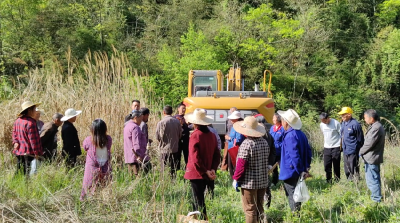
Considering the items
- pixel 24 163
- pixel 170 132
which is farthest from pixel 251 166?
pixel 24 163

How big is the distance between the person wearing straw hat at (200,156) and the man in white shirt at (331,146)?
376 cm

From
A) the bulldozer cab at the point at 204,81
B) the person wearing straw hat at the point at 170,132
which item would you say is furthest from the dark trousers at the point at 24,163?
the bulldozer cab at the point at 204,81

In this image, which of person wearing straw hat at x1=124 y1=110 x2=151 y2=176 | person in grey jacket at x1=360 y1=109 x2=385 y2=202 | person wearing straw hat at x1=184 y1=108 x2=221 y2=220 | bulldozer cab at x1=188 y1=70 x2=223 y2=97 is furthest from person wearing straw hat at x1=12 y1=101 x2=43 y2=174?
bulldozer cab at x1=188 y1=70 x2=223 y2=97

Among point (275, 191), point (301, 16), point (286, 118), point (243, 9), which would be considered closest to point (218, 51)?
point (243, 9)

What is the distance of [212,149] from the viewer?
5117mm

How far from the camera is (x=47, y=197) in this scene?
476 centimetres

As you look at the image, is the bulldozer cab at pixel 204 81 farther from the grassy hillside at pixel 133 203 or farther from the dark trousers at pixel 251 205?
the dark trousers at pixel 251 205

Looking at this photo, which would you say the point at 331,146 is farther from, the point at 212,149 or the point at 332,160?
the point at 212,149

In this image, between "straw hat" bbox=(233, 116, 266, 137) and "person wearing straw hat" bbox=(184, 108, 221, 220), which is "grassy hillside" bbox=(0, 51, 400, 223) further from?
"straw hat" bbox=(233, 116, 266, 137)

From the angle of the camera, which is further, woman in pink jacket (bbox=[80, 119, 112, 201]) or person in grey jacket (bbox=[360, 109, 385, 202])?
person in grey jacket (bbox=[360, 109, 385, 202])

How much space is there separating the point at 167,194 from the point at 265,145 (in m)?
1.66

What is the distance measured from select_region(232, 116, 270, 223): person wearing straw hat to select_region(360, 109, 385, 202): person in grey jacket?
2493mm

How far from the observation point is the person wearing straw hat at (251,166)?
184 inches

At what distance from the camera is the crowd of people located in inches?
189
